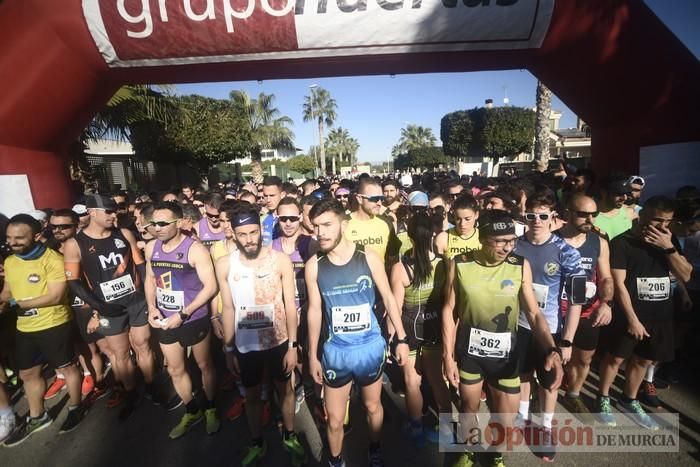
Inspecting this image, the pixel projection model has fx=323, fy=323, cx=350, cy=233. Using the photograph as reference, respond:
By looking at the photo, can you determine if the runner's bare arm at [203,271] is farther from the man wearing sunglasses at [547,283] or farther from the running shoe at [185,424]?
the man wearing sunglasses at [547,283]

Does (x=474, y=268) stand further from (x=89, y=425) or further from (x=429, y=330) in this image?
(x=89, y=425)

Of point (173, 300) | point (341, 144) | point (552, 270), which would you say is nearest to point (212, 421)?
point (173, 300)

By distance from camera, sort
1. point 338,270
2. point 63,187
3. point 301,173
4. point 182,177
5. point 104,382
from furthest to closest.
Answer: point 301,173, point 182,177, point 63,187, point 104,382, point 338,270

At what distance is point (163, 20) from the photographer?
483 centimetres

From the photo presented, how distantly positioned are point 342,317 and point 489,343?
126 centimetres

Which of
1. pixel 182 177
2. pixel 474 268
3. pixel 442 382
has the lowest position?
pixel 442 382

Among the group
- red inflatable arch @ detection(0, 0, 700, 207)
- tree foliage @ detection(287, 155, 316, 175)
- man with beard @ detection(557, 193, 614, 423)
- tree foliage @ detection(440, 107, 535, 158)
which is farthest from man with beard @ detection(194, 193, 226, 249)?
tree foliage @ detection(287, 155, 316, 175)

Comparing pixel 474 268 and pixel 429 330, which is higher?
pixel 474 268

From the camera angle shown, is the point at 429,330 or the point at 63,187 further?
the point at 63,187

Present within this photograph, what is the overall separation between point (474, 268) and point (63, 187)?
706 centimetres

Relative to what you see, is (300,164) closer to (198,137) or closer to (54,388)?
(198,137)

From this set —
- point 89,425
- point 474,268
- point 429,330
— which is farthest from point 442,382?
point 89,425

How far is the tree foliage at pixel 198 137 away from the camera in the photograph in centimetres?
1717

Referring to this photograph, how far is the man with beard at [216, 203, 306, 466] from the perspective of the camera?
9.69ft
